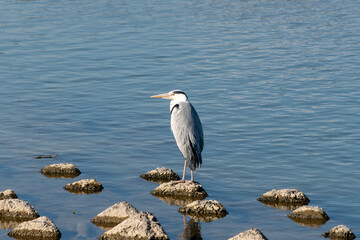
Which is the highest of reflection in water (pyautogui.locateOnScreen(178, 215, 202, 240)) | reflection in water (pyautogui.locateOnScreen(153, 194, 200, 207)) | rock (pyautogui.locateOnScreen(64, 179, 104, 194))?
rock (pyautogui.locateOnScreen(64, 179, 104, 194))

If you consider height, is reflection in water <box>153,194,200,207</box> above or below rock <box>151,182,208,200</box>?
below

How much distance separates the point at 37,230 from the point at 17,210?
3.53 feet

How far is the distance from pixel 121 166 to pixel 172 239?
4.74 meters

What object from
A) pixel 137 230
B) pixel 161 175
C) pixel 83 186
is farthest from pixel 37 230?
pixel 161 175

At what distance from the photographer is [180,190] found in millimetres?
14195

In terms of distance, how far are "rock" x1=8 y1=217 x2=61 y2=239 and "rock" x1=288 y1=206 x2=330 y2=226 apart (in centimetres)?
438

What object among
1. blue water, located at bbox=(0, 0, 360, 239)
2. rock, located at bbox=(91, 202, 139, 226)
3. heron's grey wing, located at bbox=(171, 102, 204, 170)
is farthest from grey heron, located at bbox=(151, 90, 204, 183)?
rock, located at bbox=(91, 202, 139, 226)

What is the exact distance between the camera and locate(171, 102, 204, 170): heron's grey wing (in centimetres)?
1482

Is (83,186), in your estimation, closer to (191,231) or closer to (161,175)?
(161,175)

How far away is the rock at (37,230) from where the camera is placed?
11.9 metres

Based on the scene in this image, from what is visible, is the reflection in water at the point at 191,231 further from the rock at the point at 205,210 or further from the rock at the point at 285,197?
the rock at the point at 285,197

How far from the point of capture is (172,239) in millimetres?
12000

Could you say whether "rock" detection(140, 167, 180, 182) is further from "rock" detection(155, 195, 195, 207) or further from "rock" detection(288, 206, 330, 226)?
"rock" detection(288, 206, 330, 226)

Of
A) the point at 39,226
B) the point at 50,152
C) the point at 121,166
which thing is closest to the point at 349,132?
the point at 121,166
